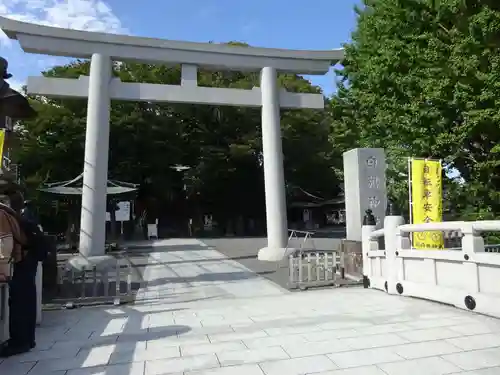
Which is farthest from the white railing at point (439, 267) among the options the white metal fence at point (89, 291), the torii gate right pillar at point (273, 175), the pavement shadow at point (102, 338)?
the white metal fence at point (89, 291)

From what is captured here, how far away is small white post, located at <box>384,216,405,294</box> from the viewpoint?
8.09 metres

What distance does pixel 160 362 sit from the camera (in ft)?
14.5

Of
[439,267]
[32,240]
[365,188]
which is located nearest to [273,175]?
[365,188]

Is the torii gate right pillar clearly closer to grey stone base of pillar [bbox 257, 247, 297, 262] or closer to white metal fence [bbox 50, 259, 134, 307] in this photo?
grey stone base of pillar [bbox 257, 247, 297, 262]

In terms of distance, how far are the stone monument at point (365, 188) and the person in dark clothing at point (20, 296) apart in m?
8.00

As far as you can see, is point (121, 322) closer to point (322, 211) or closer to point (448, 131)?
point (448, 131)

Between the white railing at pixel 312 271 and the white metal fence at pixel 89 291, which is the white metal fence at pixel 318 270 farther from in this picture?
the white metal fence at pixel 89 291

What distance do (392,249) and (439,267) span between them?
1.25 m

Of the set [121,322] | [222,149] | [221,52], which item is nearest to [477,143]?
[221,52]

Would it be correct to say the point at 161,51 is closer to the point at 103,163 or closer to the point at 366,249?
the point at 103,163

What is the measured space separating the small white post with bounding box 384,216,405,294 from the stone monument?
8.07ft

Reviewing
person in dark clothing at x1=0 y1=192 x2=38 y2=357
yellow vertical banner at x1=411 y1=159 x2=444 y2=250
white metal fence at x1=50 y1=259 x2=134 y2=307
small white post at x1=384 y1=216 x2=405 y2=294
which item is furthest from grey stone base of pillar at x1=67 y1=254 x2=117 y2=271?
yellow vertical banner at x1=411 y1=159 x2=444 y2=250

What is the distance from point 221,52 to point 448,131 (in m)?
7.74

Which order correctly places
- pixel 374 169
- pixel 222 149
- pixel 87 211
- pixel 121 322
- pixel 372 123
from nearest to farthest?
pixel 121 322 → pixel 374 169 → pixel 87 211 → pixel 372 123 → pixel 222 149
